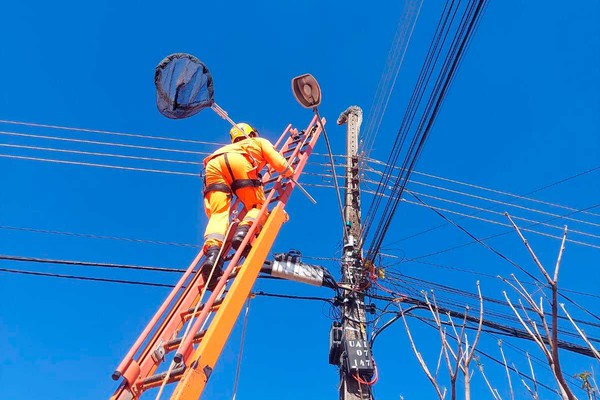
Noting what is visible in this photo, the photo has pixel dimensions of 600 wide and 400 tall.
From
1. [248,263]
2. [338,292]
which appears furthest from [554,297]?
[338,292]

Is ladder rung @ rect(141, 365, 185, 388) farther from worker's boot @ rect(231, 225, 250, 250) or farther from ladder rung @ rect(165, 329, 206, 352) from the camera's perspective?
worker's boot @ rect(231, 225, 250, 250)

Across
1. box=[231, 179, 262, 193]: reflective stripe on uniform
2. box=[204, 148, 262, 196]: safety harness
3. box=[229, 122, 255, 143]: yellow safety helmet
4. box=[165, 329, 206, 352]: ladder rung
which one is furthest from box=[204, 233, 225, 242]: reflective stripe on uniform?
box=[229, 122, 255, 143]: yellow safety helmet

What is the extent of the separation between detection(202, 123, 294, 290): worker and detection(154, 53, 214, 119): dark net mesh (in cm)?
54

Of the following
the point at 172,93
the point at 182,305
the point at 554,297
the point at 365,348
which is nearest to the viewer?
the point at 554,297

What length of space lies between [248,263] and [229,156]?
1.26 meters

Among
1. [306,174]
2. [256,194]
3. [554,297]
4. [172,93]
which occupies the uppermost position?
[306,174]

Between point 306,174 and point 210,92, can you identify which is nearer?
point 210,92

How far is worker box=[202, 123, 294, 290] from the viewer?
3.52 meters

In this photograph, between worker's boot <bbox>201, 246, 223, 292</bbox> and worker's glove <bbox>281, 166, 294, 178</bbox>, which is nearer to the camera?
worker's boot <bbox>201, 246, 223, 292</bbox>

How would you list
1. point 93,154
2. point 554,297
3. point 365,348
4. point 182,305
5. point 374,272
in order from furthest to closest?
point 93,154 → point 374,272 → point 365,348 → point 182,305 → point 554,297

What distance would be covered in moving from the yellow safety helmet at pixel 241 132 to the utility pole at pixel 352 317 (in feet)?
8.88

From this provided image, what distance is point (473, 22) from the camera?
12.3ft

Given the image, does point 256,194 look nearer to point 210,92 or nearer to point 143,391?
point 210,92

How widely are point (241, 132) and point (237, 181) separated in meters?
0.76
